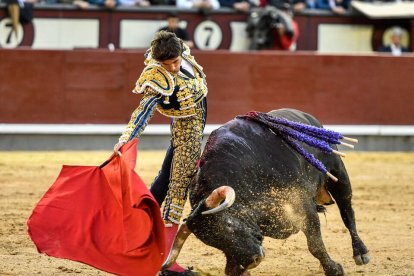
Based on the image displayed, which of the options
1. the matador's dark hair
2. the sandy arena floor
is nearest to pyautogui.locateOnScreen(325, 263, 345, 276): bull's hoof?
the sandy arena floor

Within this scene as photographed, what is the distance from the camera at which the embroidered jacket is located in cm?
451

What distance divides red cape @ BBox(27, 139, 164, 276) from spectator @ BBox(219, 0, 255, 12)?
702cm

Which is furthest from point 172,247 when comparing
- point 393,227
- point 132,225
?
point 393,227

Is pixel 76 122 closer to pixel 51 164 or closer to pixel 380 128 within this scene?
pixel 51 164

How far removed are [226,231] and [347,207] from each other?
1.48 meters

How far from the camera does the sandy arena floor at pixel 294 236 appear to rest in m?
5.14

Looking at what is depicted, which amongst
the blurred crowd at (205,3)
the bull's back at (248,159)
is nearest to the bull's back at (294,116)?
the bull's back at (248,159)

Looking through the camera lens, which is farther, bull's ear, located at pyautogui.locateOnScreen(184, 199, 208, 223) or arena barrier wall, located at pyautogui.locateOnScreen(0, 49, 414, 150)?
arena barrier wall, located at pyautogui.locateOnScreen(0, 49, 414, 150)

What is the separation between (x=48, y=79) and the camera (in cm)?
999

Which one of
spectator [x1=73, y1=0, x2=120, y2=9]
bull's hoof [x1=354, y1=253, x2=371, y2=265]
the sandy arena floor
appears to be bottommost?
the sandy arena floor

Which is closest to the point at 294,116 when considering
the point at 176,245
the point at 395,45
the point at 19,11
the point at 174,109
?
the point at 174,109

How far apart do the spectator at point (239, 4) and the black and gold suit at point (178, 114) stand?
22.1 feet

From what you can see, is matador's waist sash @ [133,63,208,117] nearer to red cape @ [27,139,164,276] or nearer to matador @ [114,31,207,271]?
matador @ [114,31,207,271]

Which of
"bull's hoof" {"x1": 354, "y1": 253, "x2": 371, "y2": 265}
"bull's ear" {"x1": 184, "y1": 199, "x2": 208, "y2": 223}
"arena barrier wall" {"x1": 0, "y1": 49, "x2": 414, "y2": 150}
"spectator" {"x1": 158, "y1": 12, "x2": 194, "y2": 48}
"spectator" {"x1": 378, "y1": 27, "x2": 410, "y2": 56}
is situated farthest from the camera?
"spectator" {"x1": 378, "y1": 27, "x2": 410, "y2": 56}
